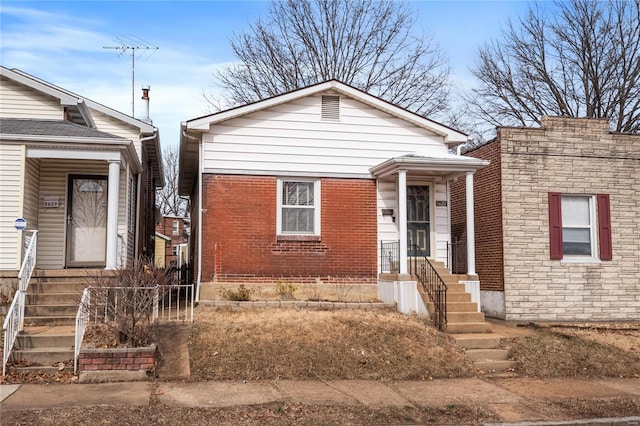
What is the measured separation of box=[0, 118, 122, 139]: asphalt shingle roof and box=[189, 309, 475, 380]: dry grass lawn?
4838mm

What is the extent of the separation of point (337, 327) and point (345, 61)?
21894mm

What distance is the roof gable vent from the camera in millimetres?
14695

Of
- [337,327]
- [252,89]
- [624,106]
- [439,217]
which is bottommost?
[337,327]

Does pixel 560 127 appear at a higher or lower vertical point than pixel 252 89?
lower

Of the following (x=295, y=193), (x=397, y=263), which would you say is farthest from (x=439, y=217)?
(x=295, y=193)

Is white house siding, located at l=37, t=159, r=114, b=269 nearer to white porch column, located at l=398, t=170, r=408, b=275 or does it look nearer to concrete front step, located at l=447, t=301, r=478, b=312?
white porch column, located at l=398, t=170, r=408, b=275

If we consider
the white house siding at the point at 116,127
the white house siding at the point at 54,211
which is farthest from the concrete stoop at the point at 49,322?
the white house siding at the point at 116,127

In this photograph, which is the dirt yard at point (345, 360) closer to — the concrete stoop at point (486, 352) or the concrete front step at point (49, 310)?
the concrete stoop at point (486, 352)

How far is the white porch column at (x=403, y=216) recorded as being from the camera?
13.2 metres

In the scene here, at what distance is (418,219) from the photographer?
14883mm

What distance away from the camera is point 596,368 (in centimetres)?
1059

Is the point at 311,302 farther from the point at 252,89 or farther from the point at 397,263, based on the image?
the point at 252,89

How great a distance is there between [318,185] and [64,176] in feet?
19.6

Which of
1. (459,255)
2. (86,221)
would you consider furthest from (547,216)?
(86,221)
